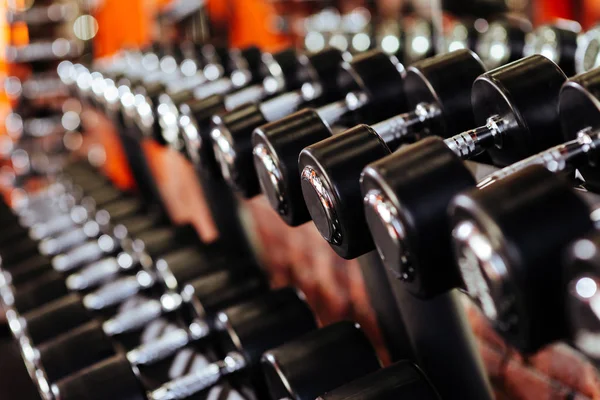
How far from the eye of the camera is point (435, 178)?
455 millimetres

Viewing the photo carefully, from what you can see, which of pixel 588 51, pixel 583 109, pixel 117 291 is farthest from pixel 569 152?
pixel 117 291

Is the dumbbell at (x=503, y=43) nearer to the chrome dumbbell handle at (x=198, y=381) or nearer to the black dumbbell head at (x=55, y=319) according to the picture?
the chrome dumbbell handle at (x=198, y=381)

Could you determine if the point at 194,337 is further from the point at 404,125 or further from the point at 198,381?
the point at 404,125

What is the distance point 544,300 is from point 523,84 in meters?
0.22

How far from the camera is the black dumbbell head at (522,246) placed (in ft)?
1.24

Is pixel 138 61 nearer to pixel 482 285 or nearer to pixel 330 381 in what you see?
pixel 330 381

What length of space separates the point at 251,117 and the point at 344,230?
269 mm

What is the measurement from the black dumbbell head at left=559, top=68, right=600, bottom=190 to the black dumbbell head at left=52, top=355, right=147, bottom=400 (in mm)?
536

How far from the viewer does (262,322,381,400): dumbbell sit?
0.70 m

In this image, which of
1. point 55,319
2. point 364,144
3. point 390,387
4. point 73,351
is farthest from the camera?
point 55,319

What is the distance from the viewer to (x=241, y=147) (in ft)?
2.42

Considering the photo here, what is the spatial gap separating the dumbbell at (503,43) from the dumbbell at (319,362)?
19.1 inches

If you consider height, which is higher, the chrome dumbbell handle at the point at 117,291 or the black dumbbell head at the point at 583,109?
the black dumbbell head at the point at 583,109

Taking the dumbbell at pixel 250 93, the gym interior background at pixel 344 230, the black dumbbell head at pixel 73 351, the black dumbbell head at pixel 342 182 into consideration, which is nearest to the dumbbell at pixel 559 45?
the gym interior background at pixel 344 230
